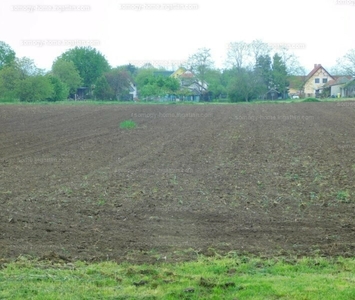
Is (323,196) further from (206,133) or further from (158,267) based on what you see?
(206,133)

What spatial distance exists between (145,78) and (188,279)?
90877 mm

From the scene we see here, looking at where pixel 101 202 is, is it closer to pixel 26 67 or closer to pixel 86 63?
pixel 26 67

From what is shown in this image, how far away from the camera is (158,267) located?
5965mm

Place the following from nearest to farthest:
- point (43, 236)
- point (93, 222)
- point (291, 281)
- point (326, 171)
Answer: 1. point (291, 281)
2. point (43, 236)
3. point (93, 222)
4. point (326, 171)

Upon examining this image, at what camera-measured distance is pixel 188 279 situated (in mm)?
5477

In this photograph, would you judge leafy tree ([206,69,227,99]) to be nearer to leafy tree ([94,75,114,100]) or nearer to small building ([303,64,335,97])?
leafy tree ([94,75,114,100])

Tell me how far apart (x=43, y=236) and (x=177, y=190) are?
154 inches

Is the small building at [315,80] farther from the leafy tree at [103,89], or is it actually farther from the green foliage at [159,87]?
the leafy tree at [103,89]

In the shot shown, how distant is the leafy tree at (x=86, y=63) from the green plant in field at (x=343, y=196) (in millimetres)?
100807

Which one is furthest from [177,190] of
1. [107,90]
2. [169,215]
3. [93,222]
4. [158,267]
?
[107,90]

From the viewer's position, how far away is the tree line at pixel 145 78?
223 ft

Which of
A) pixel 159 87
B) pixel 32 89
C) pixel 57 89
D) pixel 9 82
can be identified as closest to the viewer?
pixel 32 89

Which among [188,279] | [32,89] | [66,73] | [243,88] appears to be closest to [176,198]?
[188,279]

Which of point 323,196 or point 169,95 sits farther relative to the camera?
point 169,95
